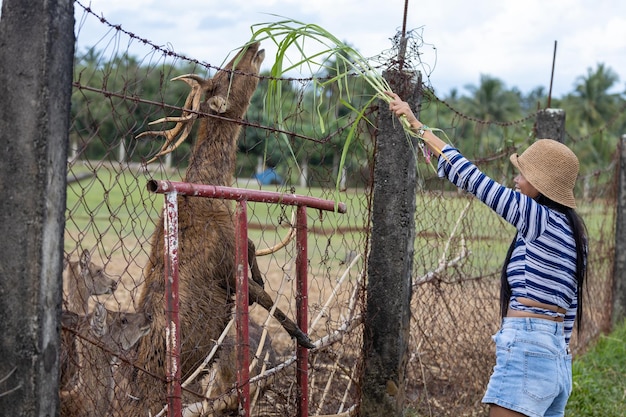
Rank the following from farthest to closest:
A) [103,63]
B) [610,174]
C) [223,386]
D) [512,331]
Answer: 1. [610,174]
2. [223,386]
3. [512,331]
4. [103,63]

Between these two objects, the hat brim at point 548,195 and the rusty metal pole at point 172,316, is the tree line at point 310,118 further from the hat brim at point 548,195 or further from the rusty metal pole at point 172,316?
the hat brim at point 548,195

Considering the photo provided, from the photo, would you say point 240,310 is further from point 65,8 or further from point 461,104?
point 461,104

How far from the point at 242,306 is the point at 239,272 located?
158mm

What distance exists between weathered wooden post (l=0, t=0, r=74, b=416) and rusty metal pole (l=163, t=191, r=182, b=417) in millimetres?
754

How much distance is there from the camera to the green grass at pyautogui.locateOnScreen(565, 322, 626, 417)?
6773 mm

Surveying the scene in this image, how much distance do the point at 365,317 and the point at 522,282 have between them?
4.77 feet

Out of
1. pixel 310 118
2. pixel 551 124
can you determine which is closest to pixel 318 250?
pixel 310 118

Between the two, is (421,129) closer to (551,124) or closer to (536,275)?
(536,275)

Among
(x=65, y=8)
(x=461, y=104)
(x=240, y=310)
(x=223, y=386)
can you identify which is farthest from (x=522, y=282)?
(x=461, y=104)

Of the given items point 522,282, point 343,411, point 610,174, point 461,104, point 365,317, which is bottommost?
point 343,411

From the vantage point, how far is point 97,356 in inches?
151

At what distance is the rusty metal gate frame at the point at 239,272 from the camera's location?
11.1ft

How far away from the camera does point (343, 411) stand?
17.3ft

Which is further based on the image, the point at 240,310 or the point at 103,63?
the point at 240,310
